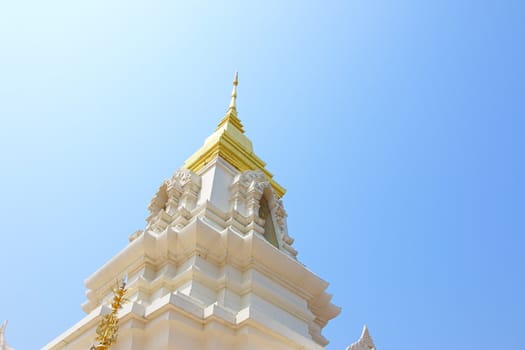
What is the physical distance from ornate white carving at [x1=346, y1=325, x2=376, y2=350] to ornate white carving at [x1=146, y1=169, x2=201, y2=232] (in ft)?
16.5

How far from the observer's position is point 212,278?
10.2m

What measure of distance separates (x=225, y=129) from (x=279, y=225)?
4.28 m

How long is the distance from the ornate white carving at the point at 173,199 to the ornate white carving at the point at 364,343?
5025 mm

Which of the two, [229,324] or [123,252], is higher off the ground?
[123,252]

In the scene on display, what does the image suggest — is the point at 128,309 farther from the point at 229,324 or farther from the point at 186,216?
the point at 186,216

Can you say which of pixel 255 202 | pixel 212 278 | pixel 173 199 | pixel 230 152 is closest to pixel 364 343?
pixel 212 278

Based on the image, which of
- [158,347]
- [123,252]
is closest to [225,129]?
[123,252]

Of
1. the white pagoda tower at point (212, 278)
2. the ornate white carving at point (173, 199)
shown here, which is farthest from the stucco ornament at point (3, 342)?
the ornate white carving at point (173, 199)

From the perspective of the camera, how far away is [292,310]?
11055mm

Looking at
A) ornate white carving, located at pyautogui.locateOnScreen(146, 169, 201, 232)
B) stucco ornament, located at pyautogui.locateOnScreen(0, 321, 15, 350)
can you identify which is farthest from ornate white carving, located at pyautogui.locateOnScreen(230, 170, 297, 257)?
stucco ornament, located at pyautogui.locateOnScreen(0, 321, 15, 350)

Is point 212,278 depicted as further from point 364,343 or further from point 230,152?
point 230,152

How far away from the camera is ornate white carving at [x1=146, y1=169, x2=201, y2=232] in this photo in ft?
40.8

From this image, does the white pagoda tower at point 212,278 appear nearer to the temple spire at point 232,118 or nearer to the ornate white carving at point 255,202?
the ornate white carving at point 255,202

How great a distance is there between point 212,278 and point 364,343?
3279 mm
